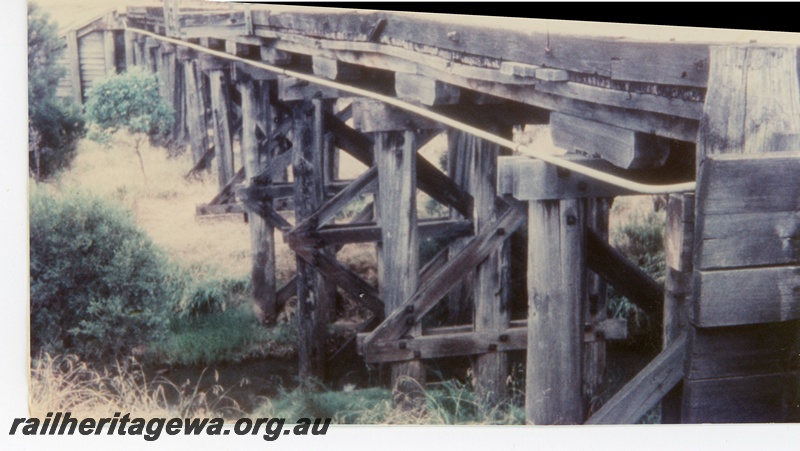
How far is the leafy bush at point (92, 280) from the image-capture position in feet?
16.8

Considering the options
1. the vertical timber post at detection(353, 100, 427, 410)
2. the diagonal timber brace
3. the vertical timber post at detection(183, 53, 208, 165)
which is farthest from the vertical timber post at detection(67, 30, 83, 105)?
the vertical timber post at detection(183, 53, 208, 165)

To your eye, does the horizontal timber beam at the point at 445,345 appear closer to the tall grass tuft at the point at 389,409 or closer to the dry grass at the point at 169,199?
the tall grass tuft at the point at 389,409

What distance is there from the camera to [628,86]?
119 inches

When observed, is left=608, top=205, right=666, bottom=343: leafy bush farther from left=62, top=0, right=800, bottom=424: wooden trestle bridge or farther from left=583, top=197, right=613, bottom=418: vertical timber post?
left=583, top=197, right=613, bottom=418: vertical timber post

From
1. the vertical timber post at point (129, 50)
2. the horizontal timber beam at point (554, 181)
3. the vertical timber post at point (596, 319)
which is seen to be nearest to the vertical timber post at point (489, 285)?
the vertical timber post at point (596, 319)

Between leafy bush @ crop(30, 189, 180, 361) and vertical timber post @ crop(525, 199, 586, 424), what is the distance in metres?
2.80

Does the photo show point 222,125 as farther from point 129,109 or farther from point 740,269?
point 740,269

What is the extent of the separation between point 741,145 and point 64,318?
399cm

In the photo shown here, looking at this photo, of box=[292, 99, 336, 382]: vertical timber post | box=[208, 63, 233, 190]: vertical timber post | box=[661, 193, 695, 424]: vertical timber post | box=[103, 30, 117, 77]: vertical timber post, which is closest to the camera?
box=[661, 193, 695, 424]: vertical timber post

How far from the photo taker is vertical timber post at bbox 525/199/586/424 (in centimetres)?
331

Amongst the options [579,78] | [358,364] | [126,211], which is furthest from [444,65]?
[358,364]

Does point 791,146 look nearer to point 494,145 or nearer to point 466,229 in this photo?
point 494,145

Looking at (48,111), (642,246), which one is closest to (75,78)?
(48,111)

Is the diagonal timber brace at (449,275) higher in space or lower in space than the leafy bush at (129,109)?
lower
